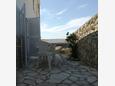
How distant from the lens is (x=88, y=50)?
4777 millimetres

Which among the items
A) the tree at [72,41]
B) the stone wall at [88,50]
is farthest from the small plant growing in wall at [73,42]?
the stone wall at [88,50]

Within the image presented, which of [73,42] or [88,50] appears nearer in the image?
[88,50]

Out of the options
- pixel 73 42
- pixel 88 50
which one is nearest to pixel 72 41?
pixel 73 42

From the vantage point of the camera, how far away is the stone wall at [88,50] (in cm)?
419

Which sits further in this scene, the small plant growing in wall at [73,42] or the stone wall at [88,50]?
the small plant growing in wall at [73,42]

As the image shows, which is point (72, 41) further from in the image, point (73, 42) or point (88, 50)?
point (88, 50)

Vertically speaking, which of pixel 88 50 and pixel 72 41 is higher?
pixel 72 41

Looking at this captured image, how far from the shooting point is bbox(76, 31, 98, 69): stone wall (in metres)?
4.19

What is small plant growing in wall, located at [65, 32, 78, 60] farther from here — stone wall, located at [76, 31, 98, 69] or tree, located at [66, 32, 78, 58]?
stone wall, located at [76, 31, 98, 69]

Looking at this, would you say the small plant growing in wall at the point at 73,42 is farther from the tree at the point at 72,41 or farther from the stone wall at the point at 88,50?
the stone wall at the point at 88,50
